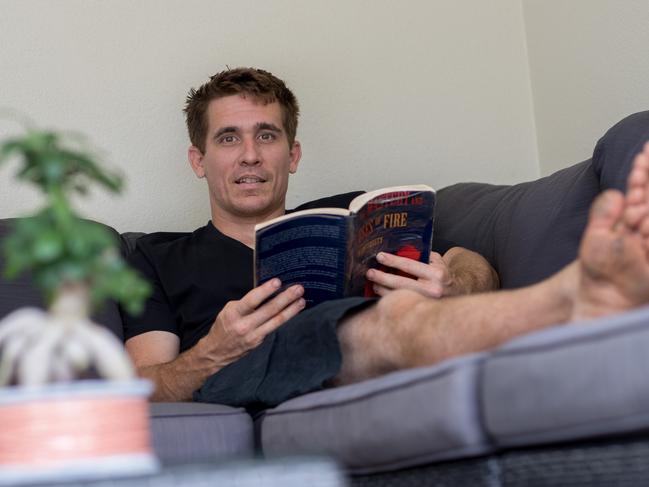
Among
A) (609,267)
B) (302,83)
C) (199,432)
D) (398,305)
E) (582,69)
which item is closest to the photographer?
(609,267)

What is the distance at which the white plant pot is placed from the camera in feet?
2.90

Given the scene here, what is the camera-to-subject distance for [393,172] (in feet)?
9.66

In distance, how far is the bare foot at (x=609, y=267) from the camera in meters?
1.14

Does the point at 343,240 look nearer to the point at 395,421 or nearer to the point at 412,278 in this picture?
the point at 412,278

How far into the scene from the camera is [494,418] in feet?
3.58

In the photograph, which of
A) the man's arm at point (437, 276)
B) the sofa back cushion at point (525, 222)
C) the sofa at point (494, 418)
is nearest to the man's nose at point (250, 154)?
the sofa back cushion at point (525, 222)

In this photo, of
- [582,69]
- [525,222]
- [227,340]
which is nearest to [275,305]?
[227,340]

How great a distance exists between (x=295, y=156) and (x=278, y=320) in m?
0.87

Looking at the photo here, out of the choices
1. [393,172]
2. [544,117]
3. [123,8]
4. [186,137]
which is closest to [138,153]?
[186,137]

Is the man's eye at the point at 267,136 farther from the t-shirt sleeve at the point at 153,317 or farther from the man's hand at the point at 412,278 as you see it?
the man's hand at the point at 412,278

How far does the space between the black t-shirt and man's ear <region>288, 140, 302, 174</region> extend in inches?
14.5

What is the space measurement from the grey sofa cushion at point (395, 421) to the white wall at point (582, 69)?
1.48m

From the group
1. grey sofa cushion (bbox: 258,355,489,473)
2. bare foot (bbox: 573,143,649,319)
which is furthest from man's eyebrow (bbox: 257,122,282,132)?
bare foot (bbox: 573,143,649,319)

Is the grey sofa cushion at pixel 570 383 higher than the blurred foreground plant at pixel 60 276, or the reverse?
the blurred foreground plant at pixel 60 276
